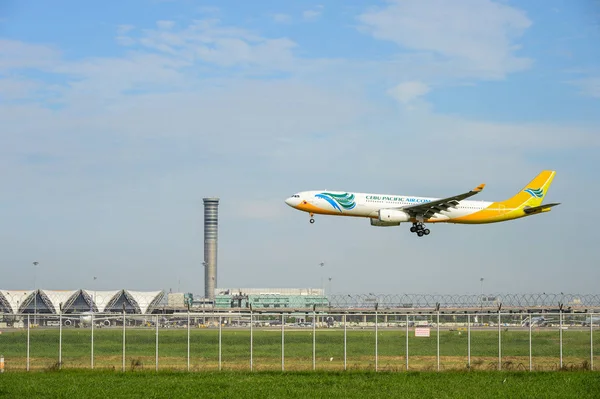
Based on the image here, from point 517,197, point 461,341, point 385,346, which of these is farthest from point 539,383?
point 517,197

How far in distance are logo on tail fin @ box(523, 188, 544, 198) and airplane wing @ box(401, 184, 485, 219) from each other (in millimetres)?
11294

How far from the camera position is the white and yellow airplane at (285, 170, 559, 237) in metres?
70.1

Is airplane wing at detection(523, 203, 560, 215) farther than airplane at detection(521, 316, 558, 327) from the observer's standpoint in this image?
Yes

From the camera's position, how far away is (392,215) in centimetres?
7019

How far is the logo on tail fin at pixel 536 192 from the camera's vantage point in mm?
80938

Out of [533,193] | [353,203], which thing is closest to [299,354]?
[353,203]

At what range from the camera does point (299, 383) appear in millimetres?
31484

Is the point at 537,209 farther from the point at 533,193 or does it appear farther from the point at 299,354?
the point at 299,354

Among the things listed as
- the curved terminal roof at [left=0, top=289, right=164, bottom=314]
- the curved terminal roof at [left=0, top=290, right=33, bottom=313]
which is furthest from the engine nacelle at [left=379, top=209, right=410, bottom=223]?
the curved terminal roof at [left=0, top=290, right=33, bottom=313]

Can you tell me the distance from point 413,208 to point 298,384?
136 feet

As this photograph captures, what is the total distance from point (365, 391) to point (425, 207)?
1695 inches

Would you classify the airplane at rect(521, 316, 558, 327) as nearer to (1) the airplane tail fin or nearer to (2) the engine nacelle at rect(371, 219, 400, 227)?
(1) the airplane tail fin

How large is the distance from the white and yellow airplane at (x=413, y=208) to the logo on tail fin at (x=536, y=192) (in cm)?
162

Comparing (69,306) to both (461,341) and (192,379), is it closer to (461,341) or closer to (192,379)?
(461,341)
